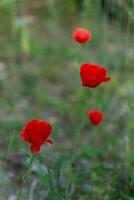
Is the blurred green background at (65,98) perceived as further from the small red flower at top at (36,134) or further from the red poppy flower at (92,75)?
the small red flower at top at (36,134)

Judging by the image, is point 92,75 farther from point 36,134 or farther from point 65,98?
point 65,98

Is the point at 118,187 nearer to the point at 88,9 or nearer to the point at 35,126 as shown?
the point at 35,126

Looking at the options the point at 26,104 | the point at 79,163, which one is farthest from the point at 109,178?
the point at 26,104

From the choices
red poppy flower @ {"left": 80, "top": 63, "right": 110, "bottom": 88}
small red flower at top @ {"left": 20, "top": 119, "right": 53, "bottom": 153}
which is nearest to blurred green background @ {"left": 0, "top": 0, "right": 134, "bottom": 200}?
red poppy flower @ {"left": 80, "top": 63, "right": 110, "bottom": 88}

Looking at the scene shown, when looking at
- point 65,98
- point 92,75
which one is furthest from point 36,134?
point 65,98

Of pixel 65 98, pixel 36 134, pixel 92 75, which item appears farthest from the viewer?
pixel 65 98

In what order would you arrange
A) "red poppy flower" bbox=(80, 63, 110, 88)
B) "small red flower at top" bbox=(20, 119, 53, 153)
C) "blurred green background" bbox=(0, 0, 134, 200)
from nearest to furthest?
"small red flower at top" bbox=(20, 119, 53, 153)
"red poppy flower" bbox=(80, 63, 110, 88)
"blurred green background" bbox=(0, 0, 134, 200)

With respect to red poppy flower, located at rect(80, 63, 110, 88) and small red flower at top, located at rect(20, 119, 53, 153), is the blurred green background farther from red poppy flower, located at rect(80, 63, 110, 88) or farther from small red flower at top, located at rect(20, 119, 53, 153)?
small red flower at top, located at rect(20, 119, 53, 153)

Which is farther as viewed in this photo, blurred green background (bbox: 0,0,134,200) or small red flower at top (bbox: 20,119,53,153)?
blurred green background (bbox: 0,0,134,200)
